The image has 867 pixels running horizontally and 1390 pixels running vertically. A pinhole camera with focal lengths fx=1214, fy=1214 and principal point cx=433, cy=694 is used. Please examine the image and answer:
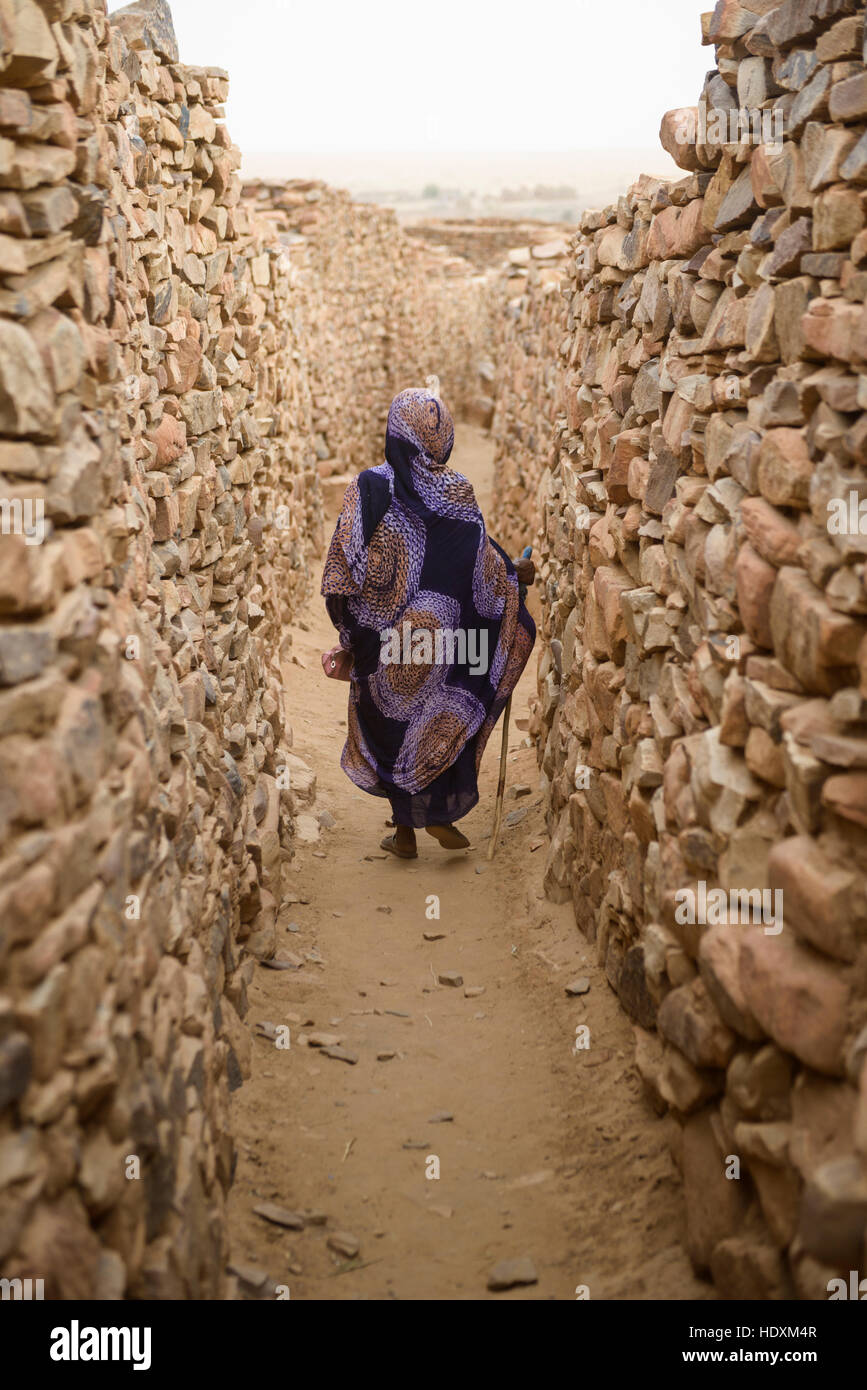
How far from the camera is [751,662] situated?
8.49ft

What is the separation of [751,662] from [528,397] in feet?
22.8

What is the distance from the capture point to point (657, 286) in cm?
373

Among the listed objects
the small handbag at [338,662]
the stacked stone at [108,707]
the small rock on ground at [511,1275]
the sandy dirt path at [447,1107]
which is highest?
the stacked stone at [108,707]

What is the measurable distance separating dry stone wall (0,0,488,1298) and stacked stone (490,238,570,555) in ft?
9.02

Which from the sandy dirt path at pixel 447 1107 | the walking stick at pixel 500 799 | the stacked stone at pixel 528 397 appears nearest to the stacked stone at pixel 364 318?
the stacked stone at pixel 528 397

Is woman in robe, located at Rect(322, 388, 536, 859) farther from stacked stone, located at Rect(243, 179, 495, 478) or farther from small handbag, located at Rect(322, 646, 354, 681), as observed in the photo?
stacked stone, located at Rect(243, 179, 495, 478)

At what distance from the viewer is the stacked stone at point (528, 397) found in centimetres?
791

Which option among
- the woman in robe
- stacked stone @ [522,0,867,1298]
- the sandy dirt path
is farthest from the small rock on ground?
the woman in robe

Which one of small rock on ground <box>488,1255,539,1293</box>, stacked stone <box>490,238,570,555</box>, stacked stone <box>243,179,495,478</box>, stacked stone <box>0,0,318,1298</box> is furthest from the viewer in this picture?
stacked stone <box>243,179,495,478</box>

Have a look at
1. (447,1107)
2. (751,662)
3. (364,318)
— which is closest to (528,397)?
(364,318)

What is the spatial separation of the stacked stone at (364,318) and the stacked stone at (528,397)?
1608 mm

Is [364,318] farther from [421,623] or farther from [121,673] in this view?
[121,673]

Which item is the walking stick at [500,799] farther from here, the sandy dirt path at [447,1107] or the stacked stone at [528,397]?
the stacked stone at [528,397]

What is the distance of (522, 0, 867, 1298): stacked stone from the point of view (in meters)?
2.17
